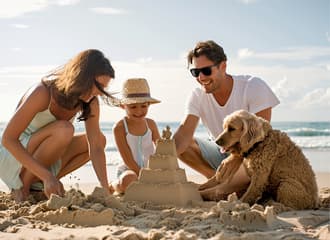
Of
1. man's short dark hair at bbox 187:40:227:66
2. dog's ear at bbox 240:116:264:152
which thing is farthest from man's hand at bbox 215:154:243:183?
man's short dark hair at bbox 187:40:227:66

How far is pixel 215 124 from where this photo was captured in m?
5.59

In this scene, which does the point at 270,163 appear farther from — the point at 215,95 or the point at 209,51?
the point at 209,51

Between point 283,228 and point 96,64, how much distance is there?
223 centimetres

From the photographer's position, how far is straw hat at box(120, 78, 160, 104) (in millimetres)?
5969

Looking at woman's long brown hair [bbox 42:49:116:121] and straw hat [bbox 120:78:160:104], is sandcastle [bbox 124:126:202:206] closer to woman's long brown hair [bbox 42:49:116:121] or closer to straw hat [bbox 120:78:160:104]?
woman's long brown hair [bbox 42:49:116:121]

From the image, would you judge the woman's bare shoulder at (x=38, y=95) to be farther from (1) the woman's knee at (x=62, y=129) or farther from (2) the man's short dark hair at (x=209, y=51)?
(2) the man's short dark hair at (x=209, y=51)

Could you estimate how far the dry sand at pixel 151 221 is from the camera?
3.35 meters

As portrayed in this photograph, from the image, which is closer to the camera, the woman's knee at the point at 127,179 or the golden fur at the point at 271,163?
the golden fur at the point at 271,163

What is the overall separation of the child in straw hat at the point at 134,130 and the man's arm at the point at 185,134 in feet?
1.98

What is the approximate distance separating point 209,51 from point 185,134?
91 centimetres

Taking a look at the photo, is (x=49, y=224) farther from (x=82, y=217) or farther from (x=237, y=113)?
(x=237, y=113)

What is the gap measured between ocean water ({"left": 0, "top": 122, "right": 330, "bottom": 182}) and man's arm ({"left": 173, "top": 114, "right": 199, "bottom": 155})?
Answer: 1.44 m

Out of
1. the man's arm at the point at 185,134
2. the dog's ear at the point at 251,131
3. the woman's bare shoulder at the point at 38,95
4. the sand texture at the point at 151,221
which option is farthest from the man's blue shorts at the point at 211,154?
the woman's bare shoulder at the point at 38,95

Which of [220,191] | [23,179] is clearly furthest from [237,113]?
[23,179]
